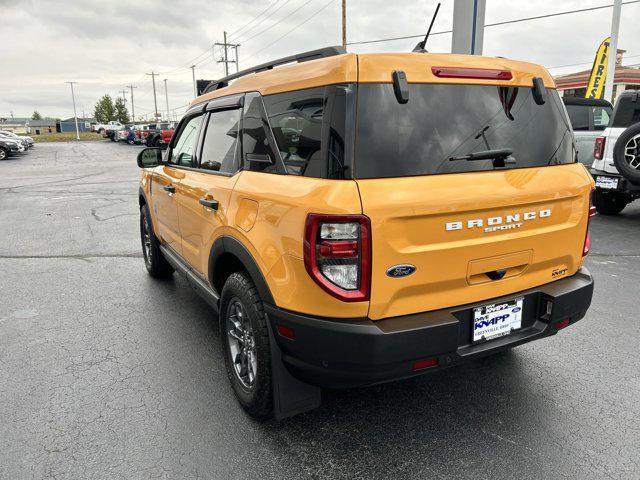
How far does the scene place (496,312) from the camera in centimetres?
239

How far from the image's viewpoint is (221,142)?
10.5 feet

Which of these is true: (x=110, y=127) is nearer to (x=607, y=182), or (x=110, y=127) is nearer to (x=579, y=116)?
(x=579, y=116)

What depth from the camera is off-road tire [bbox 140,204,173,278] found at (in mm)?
5023

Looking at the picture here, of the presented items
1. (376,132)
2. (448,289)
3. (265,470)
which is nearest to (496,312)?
(448,289)

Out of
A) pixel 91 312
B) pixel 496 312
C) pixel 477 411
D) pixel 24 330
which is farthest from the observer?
pixel 91 312

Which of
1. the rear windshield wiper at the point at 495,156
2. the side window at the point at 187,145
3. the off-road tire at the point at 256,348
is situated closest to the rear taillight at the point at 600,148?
the rear windshield wiper at the point at 495,156

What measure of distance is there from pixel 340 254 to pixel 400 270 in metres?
0.28

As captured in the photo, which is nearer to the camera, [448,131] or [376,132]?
[376,132]

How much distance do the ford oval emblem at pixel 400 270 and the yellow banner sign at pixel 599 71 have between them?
777 inches

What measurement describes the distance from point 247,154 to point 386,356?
138 centimetres

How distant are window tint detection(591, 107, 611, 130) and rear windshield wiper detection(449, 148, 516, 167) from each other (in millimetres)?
8928

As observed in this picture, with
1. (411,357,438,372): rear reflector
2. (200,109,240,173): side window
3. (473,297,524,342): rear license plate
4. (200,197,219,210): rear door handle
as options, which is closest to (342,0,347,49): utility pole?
(200,109,240,173): side window

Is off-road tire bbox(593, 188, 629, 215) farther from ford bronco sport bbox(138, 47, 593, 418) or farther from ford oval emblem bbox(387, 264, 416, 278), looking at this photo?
ford oval emblem bbox(387, 264, 416, 278)

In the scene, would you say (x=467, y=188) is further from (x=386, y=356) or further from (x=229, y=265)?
(x=229, y=265)
